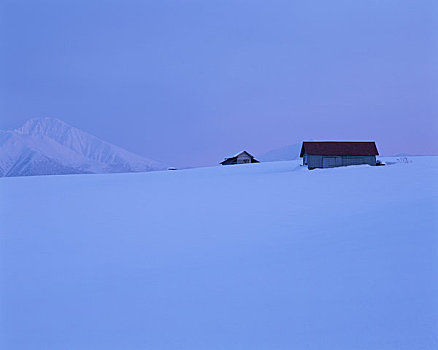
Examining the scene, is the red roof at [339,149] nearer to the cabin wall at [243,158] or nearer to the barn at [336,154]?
the barn at [336,154]

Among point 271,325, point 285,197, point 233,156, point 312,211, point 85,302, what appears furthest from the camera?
point 233,156

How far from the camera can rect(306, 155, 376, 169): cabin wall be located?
32.5 m

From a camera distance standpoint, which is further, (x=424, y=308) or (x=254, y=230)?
(x=254, y=230)

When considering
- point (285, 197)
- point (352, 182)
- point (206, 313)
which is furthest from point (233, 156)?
point (206, 313)

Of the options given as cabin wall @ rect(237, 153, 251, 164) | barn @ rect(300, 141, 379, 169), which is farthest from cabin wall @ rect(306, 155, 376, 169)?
cabin wall @ rect(237, 153, 251, 164)

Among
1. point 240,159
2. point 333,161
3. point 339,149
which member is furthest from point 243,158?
point 333,161

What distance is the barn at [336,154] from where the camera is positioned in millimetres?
32531

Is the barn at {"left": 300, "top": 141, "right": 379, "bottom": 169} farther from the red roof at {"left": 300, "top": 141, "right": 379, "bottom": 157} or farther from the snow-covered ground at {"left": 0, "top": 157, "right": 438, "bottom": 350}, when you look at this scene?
the snow-covered ground at {"left": 0, "top": 157, "right": 438, "bottom": 350}

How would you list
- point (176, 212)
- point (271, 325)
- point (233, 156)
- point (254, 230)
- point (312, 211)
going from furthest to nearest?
point (233, 156) < point (176, 212) < point (312, 211) < point (254, 230) < point (271, 325)

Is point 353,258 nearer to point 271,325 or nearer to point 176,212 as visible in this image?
point 271,325

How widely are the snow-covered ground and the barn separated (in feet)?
72.3

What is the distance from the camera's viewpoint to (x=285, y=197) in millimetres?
14227

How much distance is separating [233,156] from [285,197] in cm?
3742

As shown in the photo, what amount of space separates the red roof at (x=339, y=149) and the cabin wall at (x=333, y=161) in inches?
13.7
